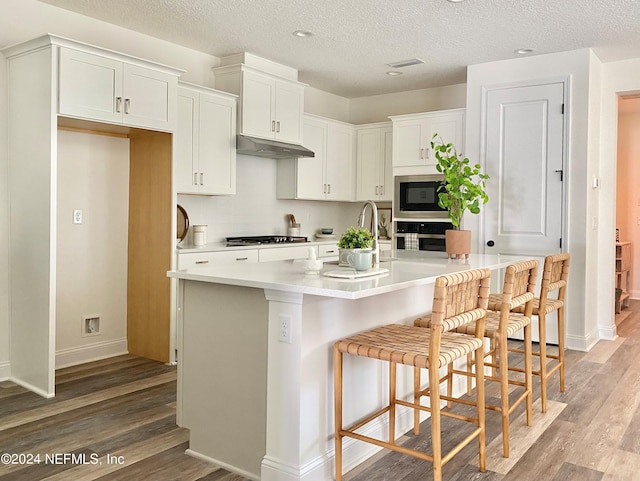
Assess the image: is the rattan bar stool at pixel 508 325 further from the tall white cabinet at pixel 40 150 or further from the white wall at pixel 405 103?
the white wall at pixel 405 103

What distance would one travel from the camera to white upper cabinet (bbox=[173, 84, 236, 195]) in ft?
14.7

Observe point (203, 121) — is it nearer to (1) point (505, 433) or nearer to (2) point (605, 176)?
(1) point (505, 433)

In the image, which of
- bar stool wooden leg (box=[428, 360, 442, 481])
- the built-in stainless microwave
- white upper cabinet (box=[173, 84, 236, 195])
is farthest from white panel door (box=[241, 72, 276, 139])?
bar stool wooden leg (box=[428, 360, 442, 481])

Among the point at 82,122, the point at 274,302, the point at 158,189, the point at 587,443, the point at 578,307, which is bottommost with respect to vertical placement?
the point at 587,443

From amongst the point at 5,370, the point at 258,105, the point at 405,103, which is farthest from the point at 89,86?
the point at 405,103

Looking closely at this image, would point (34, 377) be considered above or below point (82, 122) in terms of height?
below

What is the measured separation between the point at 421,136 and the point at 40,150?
367cm

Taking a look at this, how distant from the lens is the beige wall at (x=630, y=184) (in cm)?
773

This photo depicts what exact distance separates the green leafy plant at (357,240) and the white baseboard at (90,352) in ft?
8.46

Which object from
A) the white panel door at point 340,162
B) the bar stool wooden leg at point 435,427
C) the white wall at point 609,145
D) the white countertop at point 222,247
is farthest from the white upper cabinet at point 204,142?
the white wall at point 609,145

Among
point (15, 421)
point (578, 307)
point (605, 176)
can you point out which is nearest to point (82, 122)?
point (15, 421)

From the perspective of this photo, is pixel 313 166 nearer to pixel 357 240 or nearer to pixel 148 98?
pixel 148 98

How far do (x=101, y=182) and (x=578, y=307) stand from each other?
4142 millimetres

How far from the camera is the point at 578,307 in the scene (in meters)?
4.89
